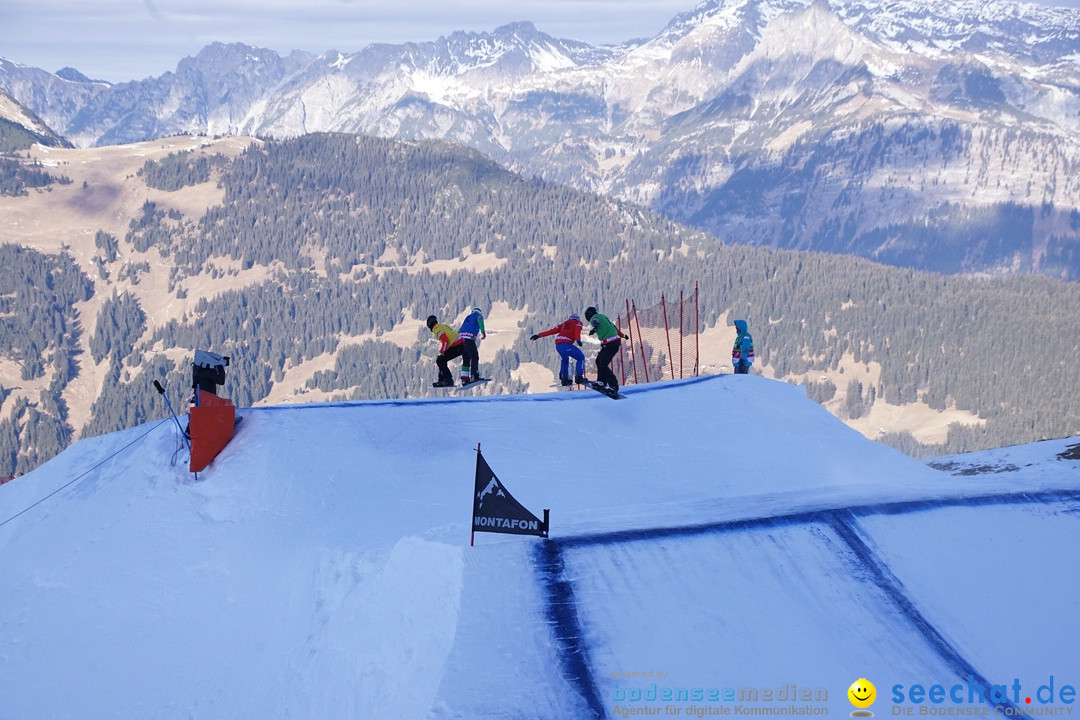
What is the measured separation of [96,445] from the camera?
20.6m

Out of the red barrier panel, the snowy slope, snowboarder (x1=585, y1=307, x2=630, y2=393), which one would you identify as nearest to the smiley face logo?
the snowy slope

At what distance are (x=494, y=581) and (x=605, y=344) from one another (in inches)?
387

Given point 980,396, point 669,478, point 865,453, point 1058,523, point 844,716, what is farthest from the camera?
point 980,396

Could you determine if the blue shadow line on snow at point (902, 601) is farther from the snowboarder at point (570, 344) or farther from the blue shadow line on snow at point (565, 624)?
the snowboarder at point (570, 344)

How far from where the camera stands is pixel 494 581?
1374 centimetres

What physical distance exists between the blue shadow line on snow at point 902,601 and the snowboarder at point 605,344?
24.9 ft

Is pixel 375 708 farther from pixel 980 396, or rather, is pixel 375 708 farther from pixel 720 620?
pixel 980 396

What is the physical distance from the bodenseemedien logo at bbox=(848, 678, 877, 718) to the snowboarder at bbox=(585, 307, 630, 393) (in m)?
10.9

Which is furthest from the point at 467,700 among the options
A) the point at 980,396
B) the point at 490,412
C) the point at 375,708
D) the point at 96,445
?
the point at 980,396

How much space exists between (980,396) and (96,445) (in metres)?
185

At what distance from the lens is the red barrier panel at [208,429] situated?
18172mm

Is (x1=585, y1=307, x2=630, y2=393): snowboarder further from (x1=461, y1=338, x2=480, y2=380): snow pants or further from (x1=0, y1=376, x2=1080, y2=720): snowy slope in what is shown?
(x1=461, y1=338, x2=480, y2=380): snow pants

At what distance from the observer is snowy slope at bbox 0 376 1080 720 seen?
40.9ft

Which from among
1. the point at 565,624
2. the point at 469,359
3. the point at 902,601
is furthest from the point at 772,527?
the point at 469,359
